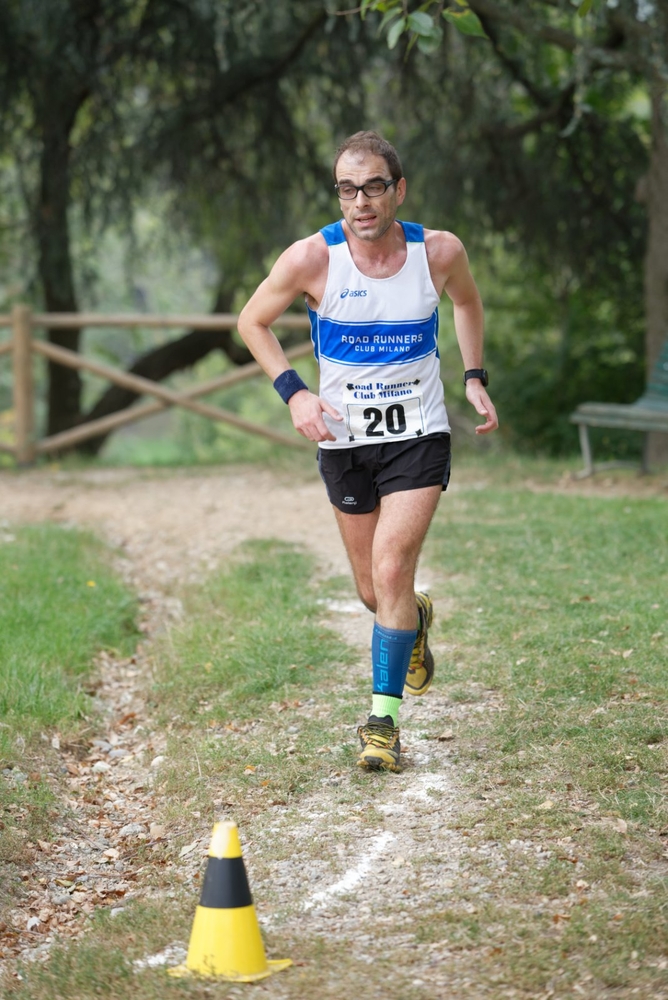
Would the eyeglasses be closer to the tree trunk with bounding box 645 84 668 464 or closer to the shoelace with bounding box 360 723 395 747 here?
the shoelace with bounding box 360 723 395 747

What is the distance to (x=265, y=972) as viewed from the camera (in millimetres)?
3193

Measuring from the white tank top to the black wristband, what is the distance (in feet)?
0.45

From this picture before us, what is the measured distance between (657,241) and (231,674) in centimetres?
751

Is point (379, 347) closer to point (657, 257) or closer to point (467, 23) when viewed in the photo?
point (467, 23)

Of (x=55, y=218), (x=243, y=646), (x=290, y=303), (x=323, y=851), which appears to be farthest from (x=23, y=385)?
(x=323, y=851)

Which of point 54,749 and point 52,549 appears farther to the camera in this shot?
point 52,549

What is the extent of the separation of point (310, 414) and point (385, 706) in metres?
1.16

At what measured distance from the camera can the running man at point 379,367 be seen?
437 centimetres

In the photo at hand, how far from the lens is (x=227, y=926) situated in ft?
10.4

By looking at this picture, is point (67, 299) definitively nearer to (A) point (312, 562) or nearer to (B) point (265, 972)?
(A) point (312, 562)

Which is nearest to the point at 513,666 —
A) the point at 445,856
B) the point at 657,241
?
the point at 445,856

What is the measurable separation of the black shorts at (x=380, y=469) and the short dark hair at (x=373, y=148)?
3.23 feet

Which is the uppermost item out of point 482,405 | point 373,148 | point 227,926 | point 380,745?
point 373,148

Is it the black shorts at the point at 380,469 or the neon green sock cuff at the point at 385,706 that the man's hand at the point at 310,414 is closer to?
the black shorts at the point at 380,469
